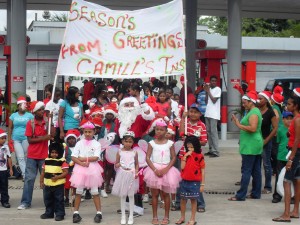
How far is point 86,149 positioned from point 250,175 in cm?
302

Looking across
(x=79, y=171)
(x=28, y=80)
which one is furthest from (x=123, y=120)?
(x=28, y=80)

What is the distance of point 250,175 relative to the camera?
1091cm

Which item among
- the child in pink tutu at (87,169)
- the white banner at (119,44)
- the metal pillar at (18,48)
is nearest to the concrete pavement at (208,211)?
the child in pink tutu at (87,169)

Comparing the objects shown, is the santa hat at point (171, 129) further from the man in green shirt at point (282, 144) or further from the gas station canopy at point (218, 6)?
the gas station canopy at point (218, 6)

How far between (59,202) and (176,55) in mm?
2906

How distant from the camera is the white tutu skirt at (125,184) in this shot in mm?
9219

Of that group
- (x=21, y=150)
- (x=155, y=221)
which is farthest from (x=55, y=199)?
(x=21, y=150)

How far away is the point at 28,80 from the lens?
93.9 ft

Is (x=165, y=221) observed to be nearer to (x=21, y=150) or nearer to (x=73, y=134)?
(x=73, y=134)

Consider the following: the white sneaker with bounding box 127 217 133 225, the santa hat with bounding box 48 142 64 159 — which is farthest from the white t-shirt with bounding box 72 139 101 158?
the white sneaker with bounding box 127 217 133 225

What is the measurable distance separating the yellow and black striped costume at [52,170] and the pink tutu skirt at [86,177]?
0.93 ft

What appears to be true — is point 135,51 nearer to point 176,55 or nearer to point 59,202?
point 176,55

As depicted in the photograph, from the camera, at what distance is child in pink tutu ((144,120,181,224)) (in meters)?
9.20

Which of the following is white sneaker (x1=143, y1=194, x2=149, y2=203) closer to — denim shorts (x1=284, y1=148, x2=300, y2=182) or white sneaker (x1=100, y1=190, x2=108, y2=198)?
white sneaker (x1=100, y1=190, x2=108, y2=198)
